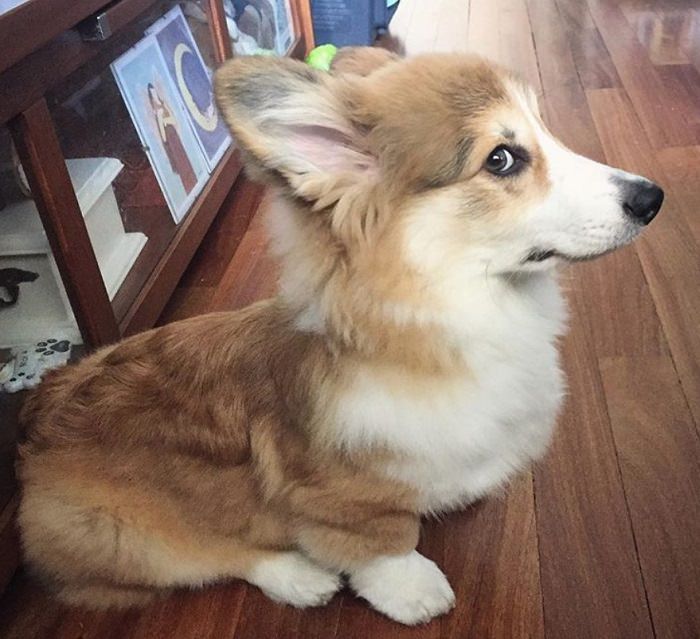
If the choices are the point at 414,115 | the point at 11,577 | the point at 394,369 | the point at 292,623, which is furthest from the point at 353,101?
the point at 11,577

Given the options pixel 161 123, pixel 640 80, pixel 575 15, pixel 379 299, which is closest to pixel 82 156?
pixel 161 123

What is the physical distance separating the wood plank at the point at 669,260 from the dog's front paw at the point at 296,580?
0.82 metres

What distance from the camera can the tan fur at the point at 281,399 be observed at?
3.31 feet

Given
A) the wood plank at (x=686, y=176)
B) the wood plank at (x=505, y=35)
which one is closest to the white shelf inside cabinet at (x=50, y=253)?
the wood plank at (x=686, y=176)

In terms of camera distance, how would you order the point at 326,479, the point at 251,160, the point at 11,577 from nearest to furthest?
the point at 251,160 < the point at 326,479 < the point at 11,577

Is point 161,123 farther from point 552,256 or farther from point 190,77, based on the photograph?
point 552,256

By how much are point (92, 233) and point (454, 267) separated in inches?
41.7

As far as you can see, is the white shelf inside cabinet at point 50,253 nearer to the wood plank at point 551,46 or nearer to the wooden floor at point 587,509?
the wooden floor at point 587,509

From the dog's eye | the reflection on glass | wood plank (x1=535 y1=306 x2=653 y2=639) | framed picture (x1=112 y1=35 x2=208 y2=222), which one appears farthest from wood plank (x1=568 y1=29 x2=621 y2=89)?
the dog's eye

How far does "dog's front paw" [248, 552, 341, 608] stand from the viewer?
131 centimetres

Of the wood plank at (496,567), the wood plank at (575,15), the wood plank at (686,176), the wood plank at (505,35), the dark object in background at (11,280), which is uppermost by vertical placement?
the dark object in background at (11,280)

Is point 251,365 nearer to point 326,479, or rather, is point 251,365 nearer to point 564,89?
point 326,479

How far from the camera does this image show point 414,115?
3.33 ft

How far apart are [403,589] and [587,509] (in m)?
0.39
